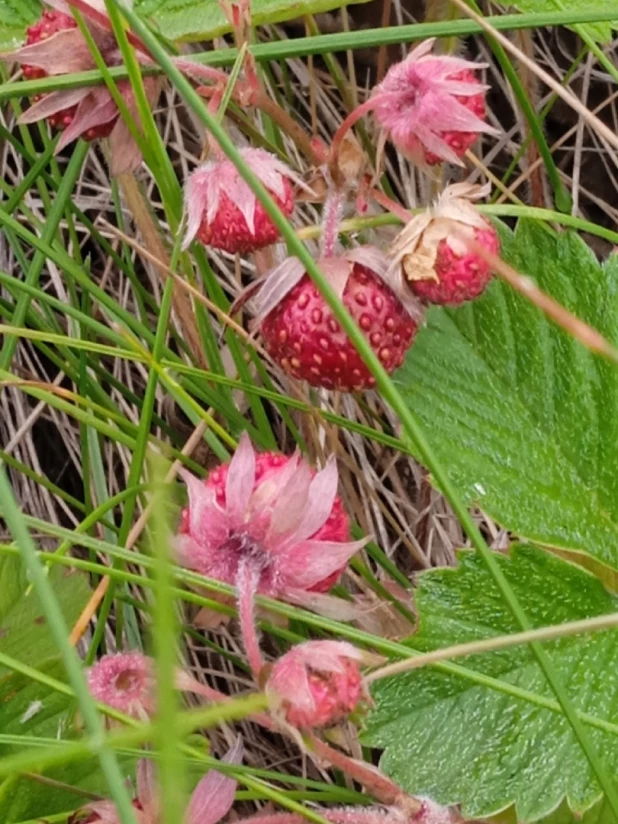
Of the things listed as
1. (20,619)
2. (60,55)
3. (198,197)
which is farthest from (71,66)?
(20,619)

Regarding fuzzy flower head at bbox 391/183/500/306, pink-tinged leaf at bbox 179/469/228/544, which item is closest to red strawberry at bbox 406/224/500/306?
fuzzy flower head at bbox 391/183/500/306

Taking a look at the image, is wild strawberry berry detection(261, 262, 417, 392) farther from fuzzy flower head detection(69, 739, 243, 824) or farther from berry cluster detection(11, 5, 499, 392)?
fuzzy flower head detection(69, 739, 243, 824)

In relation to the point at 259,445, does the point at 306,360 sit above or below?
above

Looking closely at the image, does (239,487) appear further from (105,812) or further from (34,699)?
(34,699)

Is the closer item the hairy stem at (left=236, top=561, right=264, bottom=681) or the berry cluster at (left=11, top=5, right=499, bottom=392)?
the hairy stem at (left=236, top=561, right=264, bottom=681)

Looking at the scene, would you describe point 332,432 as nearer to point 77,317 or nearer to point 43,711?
point 77,317

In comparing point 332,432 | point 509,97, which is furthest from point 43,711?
point 509,97

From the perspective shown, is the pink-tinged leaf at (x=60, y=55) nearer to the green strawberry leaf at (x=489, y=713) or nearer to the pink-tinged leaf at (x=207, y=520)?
the pink-tinged leaf at (x=207, y=520)
